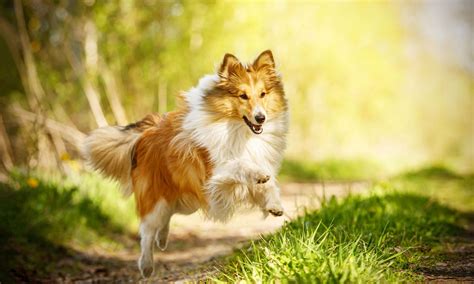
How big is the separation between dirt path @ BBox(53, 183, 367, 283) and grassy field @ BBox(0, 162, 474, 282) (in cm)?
18

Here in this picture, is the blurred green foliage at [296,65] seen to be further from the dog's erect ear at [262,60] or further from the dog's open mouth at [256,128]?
the dog's open mouth at [256,128]

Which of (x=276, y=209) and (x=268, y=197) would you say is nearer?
(x=276, y=209)

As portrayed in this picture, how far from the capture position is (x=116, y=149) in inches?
227

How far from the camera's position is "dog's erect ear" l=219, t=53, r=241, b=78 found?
4.88 meters

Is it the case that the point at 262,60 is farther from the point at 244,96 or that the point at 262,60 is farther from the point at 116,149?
the point at 116,149

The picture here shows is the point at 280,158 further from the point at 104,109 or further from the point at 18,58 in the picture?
the point at 18,58

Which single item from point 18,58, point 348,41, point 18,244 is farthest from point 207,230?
point 348,41

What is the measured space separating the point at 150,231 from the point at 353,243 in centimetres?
221

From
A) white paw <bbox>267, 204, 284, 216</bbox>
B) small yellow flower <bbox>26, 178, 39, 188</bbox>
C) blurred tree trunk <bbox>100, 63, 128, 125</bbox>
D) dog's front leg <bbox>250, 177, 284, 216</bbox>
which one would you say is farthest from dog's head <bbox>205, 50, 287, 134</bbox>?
blurred tree trunk <bbox>100, 63, 128, 125</bbox>

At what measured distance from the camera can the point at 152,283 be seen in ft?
17.0

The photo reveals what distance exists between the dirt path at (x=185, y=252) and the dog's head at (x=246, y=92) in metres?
0.84

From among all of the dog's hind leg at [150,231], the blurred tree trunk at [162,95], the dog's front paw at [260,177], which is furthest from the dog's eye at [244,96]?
the blurred tree trunk at [162,95]

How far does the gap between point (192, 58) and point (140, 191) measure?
19.2 feet

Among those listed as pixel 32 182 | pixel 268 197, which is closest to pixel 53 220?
pixel 32 182
